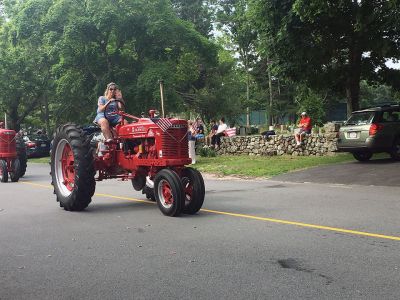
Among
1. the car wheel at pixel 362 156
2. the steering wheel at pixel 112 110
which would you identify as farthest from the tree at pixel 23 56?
the steering wheel at pixel 112 110

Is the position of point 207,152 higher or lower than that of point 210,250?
higher

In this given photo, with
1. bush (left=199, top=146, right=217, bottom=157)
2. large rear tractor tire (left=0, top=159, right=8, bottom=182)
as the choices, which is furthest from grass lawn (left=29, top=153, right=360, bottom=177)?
large rear tractor tire (left=0, top=159, right=8, bottom=182)

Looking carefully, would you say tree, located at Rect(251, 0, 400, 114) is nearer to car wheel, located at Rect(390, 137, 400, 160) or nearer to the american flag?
car wheel, located at Rect(390, 137, 400, 160)

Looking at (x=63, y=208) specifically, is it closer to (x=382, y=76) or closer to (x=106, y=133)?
(x=106, y=133)

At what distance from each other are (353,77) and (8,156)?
1327cm

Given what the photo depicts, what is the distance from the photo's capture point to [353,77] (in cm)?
1998

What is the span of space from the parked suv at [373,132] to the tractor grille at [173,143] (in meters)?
9.77

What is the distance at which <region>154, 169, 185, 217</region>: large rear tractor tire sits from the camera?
8.04m

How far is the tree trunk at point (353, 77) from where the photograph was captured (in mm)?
19500

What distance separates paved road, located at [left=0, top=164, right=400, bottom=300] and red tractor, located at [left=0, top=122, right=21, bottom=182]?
20.8ft

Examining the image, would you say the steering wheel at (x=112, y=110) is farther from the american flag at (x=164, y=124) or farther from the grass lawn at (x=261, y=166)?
the grass lawn at (x=261, y=166)

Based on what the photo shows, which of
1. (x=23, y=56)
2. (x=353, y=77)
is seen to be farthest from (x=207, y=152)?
(x=23, y=56)

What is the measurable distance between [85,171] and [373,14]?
10923 millimetres

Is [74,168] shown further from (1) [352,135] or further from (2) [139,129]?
(1) [352,135]
